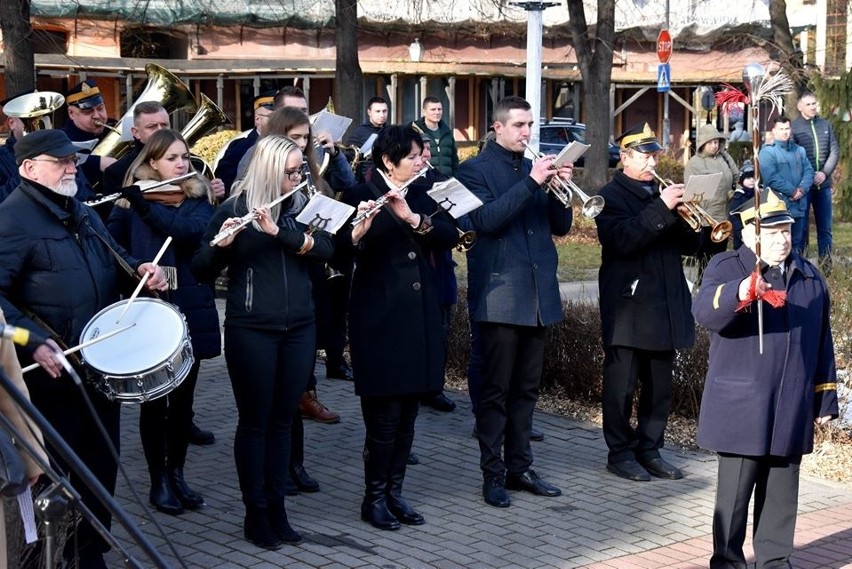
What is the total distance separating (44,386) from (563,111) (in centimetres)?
3844

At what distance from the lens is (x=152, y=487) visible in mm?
6754

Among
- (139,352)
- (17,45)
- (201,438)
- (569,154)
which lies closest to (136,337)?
(139,352)

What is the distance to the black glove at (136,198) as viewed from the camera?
6430mm

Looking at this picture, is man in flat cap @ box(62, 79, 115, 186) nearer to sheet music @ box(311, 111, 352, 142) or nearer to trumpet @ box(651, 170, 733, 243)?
sheet music @ box(311, 111, 352, 142)

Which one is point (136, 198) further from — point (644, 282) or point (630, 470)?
point (630, 470)

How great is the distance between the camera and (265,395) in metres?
6.10

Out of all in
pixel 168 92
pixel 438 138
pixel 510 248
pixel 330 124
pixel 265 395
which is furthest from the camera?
pixel 438 138

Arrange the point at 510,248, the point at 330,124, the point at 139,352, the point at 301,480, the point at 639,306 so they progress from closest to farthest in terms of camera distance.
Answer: the point at 139,352 → the point at 510,248 → the point at 301,480 → the point at 639,306 → the point at 330,124

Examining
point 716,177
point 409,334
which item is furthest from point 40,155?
point 716,177

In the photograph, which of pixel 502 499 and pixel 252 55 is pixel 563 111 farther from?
pixel 502 499

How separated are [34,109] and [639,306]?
3.70 metres

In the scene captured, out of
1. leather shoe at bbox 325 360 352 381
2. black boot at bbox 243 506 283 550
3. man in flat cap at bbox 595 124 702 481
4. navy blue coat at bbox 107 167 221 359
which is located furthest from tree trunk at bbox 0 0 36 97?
black boot at bbox 243 506 283 550

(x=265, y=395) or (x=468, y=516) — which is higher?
(x=265, y=395)

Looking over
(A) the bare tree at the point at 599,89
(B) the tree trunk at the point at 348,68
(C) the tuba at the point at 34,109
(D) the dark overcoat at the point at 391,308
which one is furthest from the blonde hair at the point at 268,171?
(A) the bare tree at the point at 599,89
